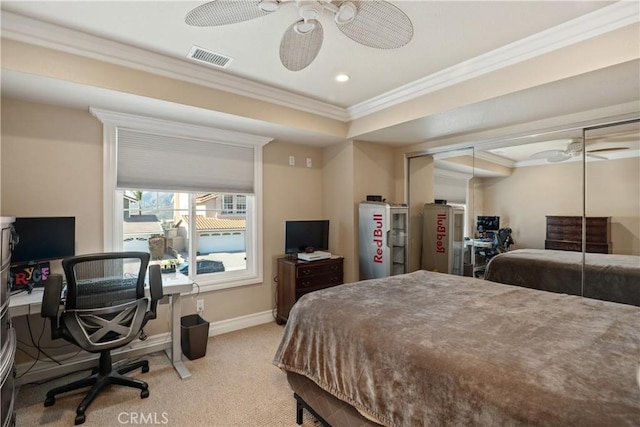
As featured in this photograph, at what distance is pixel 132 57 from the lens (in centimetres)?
238

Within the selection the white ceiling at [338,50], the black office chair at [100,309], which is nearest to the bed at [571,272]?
the white ceiling at [338,50]

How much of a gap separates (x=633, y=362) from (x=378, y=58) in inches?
93.1

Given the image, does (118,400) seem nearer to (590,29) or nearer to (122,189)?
(122,189)

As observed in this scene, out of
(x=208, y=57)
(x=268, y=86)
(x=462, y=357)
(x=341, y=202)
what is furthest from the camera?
(x=341, y=202)

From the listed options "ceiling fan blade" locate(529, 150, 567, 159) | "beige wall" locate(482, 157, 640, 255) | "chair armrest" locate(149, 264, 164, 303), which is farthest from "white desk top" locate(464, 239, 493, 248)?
"chair armrest" locate(149, 264, 164, 303)

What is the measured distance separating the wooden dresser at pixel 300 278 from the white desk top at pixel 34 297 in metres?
1.20

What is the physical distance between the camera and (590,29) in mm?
1993

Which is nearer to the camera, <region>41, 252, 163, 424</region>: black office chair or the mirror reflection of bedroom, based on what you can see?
<region>41, 252, 163, 424</region>: black office chair

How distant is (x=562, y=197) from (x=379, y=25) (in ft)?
8.35

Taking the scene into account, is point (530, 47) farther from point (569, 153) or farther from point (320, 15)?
point (320, 15)

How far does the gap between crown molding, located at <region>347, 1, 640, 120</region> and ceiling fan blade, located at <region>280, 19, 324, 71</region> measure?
1.33 m

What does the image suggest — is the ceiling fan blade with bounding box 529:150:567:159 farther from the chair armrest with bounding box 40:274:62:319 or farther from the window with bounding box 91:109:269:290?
the chair armrest with bounding box 40:274:62:319

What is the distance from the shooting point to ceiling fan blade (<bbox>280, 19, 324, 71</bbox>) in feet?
5.88

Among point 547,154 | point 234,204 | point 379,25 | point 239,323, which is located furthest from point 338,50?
point 239,323
